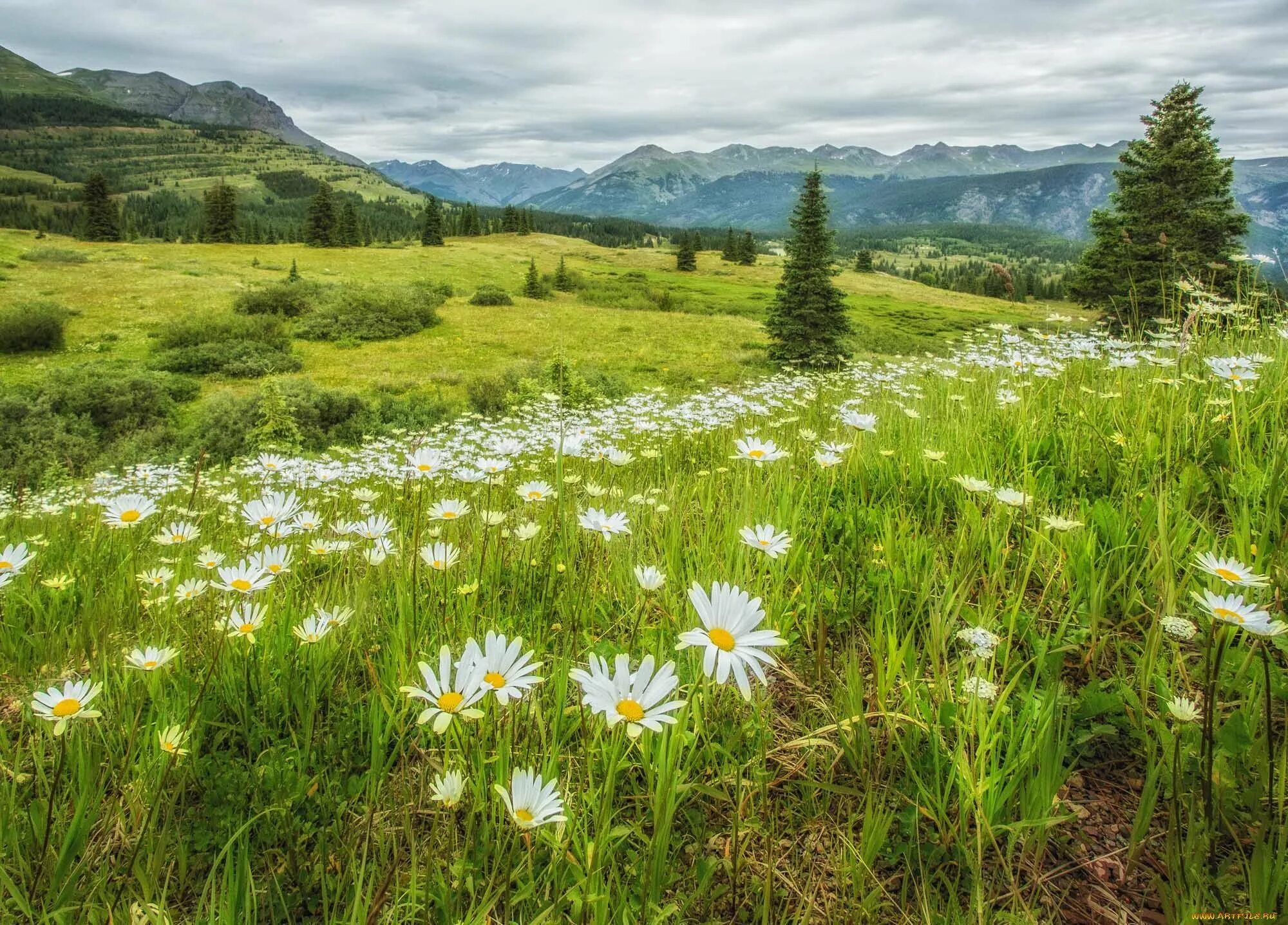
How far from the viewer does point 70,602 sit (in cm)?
253

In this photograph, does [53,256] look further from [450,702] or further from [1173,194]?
[1173,194]

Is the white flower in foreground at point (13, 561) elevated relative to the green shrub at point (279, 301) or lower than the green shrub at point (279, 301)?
lower

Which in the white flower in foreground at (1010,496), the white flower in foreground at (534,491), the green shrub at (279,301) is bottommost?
the white flower in foreground at (534,491)

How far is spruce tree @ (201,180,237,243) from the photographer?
6675cm

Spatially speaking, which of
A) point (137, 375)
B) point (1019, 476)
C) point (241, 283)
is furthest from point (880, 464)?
point (241, 283)

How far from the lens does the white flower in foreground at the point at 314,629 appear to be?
5.16 feet

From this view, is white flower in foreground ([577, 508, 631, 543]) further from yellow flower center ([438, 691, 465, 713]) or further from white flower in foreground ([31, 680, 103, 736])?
white flower in foreground ([31, 680, 103, 736])

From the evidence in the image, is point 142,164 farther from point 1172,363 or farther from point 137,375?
point 1172,363

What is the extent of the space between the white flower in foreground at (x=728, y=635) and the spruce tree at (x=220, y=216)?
85.1 metres

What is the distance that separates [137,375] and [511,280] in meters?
37.6

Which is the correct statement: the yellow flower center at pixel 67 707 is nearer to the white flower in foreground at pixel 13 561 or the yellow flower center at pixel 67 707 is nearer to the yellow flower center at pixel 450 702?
the white flower in foreground at pixel 13 561

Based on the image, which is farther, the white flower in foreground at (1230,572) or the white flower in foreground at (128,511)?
the white flower in foreground at (128,511)

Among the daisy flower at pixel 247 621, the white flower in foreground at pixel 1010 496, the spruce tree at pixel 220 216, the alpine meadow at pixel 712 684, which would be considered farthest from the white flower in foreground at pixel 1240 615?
the spruce tree at pixel 220 216

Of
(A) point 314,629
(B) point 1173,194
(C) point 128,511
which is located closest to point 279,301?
(C) point 128,511
